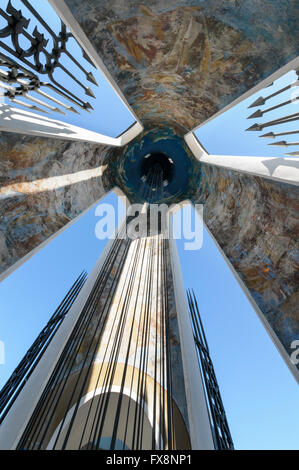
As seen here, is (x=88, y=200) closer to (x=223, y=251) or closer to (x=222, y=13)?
(x=223, y=251)

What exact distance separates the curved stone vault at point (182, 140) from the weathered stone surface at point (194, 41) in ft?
0.04

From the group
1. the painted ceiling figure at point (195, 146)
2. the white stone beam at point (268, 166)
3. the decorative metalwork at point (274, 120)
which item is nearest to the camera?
the painted ceiling figure at point (195, 146)

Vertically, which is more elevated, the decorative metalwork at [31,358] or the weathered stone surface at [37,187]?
the weathered stone surface at [37,187]

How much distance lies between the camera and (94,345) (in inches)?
153

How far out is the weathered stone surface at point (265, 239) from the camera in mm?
3594

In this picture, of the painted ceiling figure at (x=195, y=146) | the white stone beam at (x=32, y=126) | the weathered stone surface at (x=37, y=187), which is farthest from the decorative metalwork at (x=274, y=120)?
the weathered stone surface at (x=37, y=187)

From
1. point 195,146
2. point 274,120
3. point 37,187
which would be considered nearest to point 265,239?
point 274,120

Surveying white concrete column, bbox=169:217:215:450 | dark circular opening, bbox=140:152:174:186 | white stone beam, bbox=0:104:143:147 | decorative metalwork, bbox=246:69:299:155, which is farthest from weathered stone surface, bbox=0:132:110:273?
decorative metalwork, bbox=246:69:299:155

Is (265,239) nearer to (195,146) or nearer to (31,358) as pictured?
(195,146)

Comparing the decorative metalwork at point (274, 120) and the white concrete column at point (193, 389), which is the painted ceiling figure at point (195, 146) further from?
the white concrete column at point (193, 389)

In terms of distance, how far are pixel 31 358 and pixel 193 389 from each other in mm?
2587

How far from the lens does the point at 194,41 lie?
120 inches

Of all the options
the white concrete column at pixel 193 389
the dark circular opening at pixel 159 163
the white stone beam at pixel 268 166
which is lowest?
the white concrete column at pixel 193 389

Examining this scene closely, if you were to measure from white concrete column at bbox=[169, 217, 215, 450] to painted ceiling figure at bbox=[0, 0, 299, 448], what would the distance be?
131 centimetres
